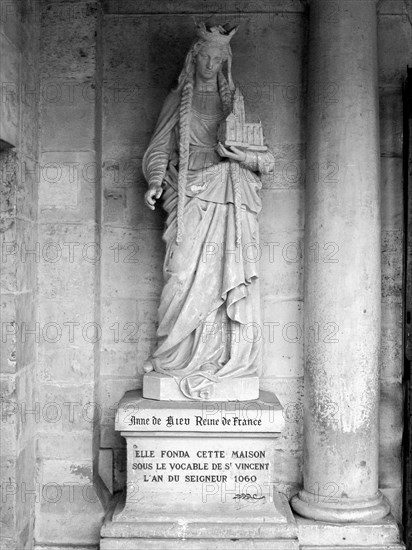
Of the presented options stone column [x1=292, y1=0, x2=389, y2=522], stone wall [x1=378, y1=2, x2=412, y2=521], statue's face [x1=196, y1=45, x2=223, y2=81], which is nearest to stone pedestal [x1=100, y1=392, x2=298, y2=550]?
stone column [x1=292, y1=0, x2=389, y2=522]

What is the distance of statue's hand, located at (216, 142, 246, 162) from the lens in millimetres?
4043

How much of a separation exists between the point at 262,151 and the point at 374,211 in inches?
29.9

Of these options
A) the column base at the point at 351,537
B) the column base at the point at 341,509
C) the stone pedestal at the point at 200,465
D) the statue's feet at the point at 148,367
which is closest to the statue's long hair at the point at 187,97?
the statue's feet at the point at 148,367

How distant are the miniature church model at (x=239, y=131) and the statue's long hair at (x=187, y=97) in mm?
77

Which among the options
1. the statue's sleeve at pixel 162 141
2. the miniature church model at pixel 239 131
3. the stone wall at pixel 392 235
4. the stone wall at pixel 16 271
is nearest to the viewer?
the stone wall at pixel 16 271

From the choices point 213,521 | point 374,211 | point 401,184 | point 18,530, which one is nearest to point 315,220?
point 374,211

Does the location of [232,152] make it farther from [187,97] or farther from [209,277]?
[209,277]

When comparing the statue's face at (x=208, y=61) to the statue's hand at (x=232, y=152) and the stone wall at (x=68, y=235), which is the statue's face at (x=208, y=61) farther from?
the stone wall at (x=68, y=235)

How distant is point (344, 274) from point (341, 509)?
1.34 meters

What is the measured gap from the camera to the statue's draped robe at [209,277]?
412 centimetres

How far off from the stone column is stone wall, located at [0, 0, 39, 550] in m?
1.60

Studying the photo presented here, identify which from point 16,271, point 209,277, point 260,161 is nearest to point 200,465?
point 209,277

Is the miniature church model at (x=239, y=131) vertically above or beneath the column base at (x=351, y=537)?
above

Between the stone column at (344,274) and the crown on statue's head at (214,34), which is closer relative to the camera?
the crown on statue's head at (214,34)
